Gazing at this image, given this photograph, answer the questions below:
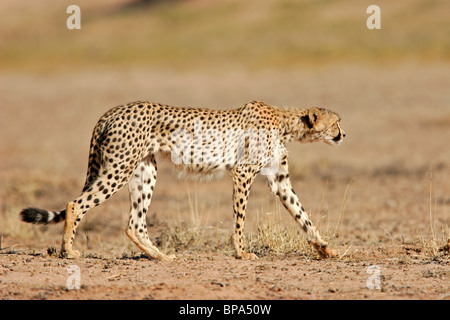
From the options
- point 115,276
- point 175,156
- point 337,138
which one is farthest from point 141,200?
point 337,138

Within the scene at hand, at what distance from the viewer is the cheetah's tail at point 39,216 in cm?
533

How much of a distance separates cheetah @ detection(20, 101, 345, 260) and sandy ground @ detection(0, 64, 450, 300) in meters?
0.20

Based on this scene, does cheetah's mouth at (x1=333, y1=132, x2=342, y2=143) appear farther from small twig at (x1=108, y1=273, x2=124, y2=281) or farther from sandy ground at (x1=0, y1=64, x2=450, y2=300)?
small twig at (x1=108, y1=273, x2=124, y2=281)

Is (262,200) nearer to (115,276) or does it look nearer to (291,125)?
(291,125)

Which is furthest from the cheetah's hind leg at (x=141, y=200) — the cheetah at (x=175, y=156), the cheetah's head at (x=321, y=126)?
the cheetah's head at (x=321, y=126)

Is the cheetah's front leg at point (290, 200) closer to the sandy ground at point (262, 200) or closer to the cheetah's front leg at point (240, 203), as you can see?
the sandy ground at point (262, 200)

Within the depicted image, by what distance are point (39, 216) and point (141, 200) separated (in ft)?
2.79

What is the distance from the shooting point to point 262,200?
9086 millimetres

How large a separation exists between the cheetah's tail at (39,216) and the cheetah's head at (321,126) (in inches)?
88.1

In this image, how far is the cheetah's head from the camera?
619 centimetres

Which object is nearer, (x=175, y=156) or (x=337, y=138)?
(x=175, y=156)

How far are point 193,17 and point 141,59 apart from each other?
33.9 feet

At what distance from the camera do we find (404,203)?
27.9 ft

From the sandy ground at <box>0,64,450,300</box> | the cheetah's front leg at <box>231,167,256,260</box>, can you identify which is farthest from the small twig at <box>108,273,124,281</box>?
the cheetah's front leg at <box>231,167,256,260</box>
